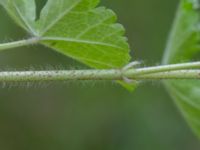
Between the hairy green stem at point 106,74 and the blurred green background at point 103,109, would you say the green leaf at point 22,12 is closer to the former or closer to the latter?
the hairy green stem at point 106,74

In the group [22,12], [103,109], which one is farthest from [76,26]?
[103,109]

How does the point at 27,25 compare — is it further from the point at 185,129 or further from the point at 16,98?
the point at 16,98

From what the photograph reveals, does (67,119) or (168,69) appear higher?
(67,119)

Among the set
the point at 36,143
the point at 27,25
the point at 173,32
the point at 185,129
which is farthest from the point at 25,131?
the point at 27,25

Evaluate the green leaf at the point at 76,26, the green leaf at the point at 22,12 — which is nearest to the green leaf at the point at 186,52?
the green leaf at the point at 76,26

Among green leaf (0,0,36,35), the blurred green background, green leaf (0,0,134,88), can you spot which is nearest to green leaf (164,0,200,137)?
green leaf (0,0,134,88)

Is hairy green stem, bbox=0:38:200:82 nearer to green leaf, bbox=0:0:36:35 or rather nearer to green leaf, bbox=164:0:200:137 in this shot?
green leaf, bbox=0:0:36:35
